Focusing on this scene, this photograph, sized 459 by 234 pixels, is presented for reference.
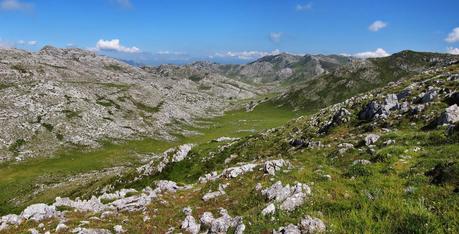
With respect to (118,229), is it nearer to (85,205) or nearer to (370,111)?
(85,205)

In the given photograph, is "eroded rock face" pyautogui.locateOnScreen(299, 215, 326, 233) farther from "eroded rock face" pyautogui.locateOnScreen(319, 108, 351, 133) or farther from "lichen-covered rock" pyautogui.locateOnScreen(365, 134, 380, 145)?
"eroded rock face" pyautogui.locateOnScreen(319, 108, 351, 133)

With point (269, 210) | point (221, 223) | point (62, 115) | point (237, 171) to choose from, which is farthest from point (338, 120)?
point (62, 115)

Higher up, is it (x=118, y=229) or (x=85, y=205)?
(x=118, y=229)

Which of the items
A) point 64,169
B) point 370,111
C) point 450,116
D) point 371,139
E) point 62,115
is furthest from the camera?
point 62,115

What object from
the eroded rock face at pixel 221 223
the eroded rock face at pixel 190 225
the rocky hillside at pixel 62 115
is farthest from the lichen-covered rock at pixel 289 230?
the rocky hillside at pixel 62 115

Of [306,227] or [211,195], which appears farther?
[211,195]

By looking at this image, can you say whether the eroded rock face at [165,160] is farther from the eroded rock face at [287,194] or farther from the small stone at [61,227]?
the eroded rock face at [287,194]

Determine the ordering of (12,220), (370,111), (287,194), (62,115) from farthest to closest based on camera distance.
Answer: (62,115) → (370,111) → (12,220) → (287,194)

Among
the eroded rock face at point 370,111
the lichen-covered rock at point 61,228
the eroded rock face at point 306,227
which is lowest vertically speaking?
the lichen-covered rock at point 61,228

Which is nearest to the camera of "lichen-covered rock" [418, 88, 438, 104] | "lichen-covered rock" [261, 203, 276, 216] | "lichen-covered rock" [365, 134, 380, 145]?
"lichen-covered rock" [261, 203, 276, 216]

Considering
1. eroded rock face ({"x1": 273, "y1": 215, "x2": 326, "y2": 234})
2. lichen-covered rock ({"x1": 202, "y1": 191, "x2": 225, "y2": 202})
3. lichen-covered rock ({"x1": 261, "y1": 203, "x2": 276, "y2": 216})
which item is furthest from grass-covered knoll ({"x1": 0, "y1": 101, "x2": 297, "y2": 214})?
eroded rock face ({"x1": 273, "y1": 215, "x2": 326, "y2": 234})

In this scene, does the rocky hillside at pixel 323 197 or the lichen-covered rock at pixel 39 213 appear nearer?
the rocky hillside at pixel 323 197

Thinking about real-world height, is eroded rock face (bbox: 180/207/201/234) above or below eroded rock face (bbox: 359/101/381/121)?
below

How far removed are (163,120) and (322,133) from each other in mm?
137975
